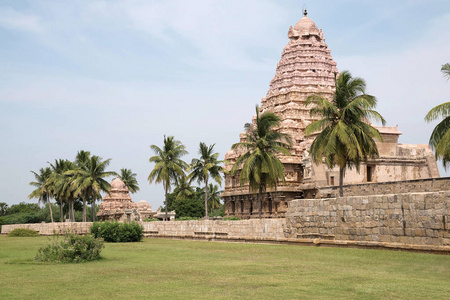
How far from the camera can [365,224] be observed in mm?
18406

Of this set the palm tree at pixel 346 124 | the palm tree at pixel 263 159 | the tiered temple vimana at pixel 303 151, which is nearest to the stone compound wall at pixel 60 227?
the tiered temple vimana at pixel 303 151

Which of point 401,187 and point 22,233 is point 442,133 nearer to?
point 401,187

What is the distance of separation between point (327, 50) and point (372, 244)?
40177 millimetres

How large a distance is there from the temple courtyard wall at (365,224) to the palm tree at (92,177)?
26.5 metres

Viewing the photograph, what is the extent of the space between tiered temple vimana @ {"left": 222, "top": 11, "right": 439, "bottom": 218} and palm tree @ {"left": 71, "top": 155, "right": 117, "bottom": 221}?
1187cm

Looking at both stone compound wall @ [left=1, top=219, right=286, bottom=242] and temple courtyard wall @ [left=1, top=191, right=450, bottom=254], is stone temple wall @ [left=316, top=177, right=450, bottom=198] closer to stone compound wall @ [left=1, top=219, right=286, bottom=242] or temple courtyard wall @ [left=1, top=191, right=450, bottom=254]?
temple courtyard wall @ [left=1, top=191, right=450, bottom=254]

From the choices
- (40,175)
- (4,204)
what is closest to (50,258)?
(40,175)

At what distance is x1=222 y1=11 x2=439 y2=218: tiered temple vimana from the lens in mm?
39562

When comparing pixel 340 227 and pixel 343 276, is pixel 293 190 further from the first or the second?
pixel 343 276

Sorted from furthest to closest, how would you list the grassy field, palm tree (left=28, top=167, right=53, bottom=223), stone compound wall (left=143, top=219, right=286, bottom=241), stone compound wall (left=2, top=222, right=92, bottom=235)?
palm tree (left=28, top=167, right=53, bottom=223) < stone compound wall (left=2, top=222, right=92, bottom=235) < stone compound wall (left=143, top=219, right=286, bottom=241) < the grassy field

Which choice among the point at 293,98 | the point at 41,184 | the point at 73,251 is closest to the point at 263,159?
the point at 73,251

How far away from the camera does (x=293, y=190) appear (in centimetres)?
4369

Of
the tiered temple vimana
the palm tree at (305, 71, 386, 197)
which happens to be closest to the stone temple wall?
the palm tree at (305, 71, 386, 197)

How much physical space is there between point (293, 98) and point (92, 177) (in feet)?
67.9
